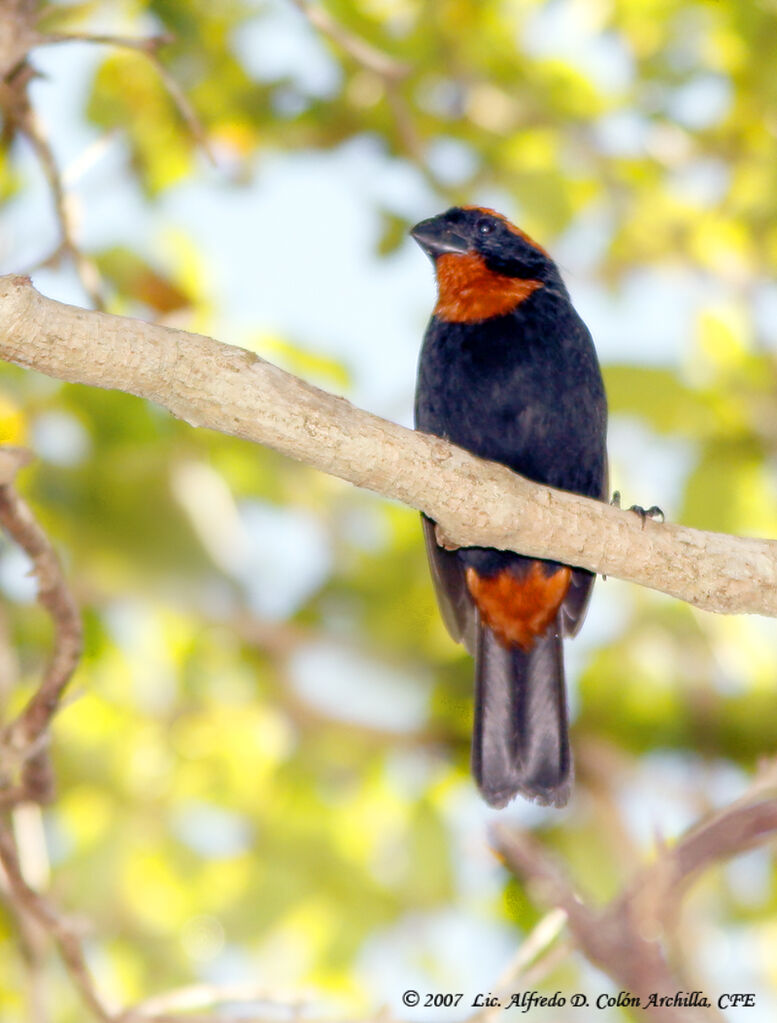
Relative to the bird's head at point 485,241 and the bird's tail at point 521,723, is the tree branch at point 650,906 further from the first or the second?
the bird's head at point 485,241

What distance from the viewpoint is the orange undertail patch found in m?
3.98

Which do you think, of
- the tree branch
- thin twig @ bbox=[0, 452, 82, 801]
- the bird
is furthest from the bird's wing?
the tree branch

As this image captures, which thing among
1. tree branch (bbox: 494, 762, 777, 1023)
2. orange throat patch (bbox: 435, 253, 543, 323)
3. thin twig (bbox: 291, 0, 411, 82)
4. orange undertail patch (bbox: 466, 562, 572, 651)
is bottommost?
tree branch (bbox: 494, 762, 777, 1023)

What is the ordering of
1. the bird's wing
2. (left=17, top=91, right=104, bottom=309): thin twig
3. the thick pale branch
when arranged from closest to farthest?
1. the thick pale branch
2. (left=17, top=91, right=104, bottom=309): thin twig
3. the bird's wing

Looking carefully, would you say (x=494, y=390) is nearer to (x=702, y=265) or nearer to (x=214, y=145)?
(x=214, y=145)

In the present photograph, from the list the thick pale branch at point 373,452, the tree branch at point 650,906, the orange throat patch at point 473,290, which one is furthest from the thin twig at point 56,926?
the orange throat patch at point 473,290

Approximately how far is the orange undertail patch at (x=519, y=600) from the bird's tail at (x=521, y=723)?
0.04 metres

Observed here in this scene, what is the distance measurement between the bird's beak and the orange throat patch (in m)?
0.03

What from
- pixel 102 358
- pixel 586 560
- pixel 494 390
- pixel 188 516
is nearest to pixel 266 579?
pixel 188 516

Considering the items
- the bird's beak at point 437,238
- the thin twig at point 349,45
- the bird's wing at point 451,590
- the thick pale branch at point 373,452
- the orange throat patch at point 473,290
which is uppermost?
the bird's beak at point 437,238

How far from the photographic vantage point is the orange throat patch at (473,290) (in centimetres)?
415

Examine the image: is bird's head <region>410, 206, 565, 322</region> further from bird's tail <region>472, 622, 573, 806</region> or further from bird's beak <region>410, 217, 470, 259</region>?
bird's tail <region>472, 622, 573, 806</region>

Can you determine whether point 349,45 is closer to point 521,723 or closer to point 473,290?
point 473,290

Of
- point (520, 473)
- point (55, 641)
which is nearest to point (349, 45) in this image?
point (520, 473)
